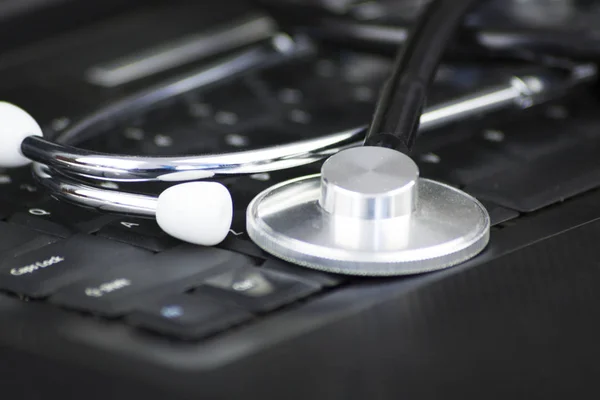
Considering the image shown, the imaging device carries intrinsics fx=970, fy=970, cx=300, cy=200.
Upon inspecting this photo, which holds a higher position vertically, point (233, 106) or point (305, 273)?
point (233, 106)

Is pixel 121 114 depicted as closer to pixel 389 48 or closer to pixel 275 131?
pixel 275 131

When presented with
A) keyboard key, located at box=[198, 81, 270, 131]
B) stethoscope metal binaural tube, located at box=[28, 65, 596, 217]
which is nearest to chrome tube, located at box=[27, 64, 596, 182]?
stethoscope metal binaural tube, located at box=[28, 65, 596, 217]

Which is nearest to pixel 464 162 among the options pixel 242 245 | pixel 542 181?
pixel 542 181

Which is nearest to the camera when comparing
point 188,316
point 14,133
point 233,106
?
point 188,316

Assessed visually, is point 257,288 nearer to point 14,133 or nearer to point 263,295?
point 263,295

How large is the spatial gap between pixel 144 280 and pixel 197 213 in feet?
0.11

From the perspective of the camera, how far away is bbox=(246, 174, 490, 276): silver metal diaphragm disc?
338mm

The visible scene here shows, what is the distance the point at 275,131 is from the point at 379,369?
26 centimetres

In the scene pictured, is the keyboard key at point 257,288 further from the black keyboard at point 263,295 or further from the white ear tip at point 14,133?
the white ear tip at point 14,133

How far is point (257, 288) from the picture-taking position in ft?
1.07

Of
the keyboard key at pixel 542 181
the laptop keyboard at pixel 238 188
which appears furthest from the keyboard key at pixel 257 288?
the keyboard key at pixel 542 181

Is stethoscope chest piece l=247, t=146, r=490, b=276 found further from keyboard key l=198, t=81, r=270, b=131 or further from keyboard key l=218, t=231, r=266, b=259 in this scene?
keyboard key l=198, t=81, r=270, b=131

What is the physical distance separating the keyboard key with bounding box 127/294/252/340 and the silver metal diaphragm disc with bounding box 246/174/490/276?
44 mm

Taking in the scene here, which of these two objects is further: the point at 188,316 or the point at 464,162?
the point at 464,162
